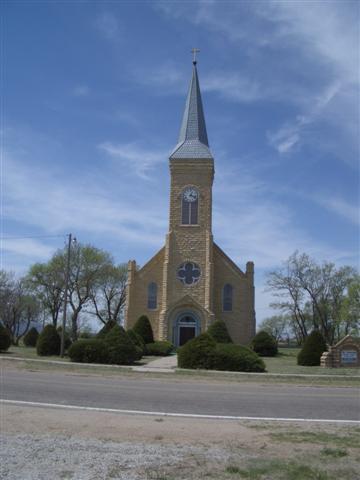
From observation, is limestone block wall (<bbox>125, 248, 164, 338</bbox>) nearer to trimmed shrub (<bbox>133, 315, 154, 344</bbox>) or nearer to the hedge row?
trimmed shrub (<bbox>133, 315, 154, 344</bbox>)

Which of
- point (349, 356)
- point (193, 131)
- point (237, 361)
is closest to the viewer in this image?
point (237, 361)

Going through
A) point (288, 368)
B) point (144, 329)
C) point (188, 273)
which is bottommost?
point (288, 368)

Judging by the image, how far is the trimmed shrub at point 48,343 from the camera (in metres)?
29.8

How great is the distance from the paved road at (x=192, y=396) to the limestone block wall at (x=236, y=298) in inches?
884

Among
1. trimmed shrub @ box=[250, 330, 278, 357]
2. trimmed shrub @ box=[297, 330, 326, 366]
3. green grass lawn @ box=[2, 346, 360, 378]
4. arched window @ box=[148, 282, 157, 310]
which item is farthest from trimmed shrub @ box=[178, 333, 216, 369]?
arched window @ box=[148, 282, 157, 310]

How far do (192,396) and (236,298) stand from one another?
89.1ft

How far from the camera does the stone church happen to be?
37500 millimetres

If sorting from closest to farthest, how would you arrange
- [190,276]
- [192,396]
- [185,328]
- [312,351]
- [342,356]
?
[192,396], [342,356], [312,351], [185,328], [190,276]

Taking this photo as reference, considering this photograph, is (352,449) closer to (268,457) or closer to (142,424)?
(268,457)

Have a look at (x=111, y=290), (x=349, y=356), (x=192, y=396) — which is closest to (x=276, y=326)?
(x=111, y=290)

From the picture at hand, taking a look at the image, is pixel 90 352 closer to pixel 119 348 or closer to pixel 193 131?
pixel 119 348

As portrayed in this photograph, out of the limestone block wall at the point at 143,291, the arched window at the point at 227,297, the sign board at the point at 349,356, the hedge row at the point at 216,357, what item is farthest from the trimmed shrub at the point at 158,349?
the sign board at the point at 349,356

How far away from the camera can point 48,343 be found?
98.2 feet

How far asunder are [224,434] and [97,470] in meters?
2.80
